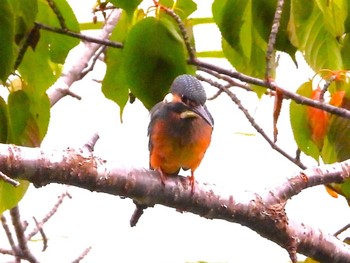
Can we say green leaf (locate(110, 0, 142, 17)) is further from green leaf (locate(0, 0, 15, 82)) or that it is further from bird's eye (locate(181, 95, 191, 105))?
bird's eye (locate(181, 95, 191, 105))

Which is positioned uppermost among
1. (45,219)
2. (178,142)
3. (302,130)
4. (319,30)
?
(319,30)

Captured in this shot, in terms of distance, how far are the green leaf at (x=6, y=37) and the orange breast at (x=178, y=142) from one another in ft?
1.52

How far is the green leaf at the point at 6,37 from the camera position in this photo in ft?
2.36

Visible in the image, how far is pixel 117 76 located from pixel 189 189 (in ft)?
0.54

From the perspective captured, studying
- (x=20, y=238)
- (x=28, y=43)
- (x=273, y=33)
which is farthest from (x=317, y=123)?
(x=20, y=238)

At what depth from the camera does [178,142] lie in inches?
46.7

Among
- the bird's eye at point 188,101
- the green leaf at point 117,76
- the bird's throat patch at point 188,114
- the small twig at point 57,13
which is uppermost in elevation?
the small twig at point 57,13

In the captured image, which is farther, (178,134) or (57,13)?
(178,134)

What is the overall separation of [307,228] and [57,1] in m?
0.43

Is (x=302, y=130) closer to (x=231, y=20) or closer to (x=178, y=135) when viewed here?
(x=231, y=20)

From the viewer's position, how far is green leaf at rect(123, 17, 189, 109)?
0.79m

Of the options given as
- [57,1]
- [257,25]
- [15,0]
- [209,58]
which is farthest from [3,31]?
[209,58]

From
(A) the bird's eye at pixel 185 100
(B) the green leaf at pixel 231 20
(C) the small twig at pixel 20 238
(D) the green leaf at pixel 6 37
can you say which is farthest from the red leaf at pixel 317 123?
(C) the small twig at pixel 20 238

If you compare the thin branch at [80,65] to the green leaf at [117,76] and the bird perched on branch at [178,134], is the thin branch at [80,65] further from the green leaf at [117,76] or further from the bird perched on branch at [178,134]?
the green leaf at [117,76]
